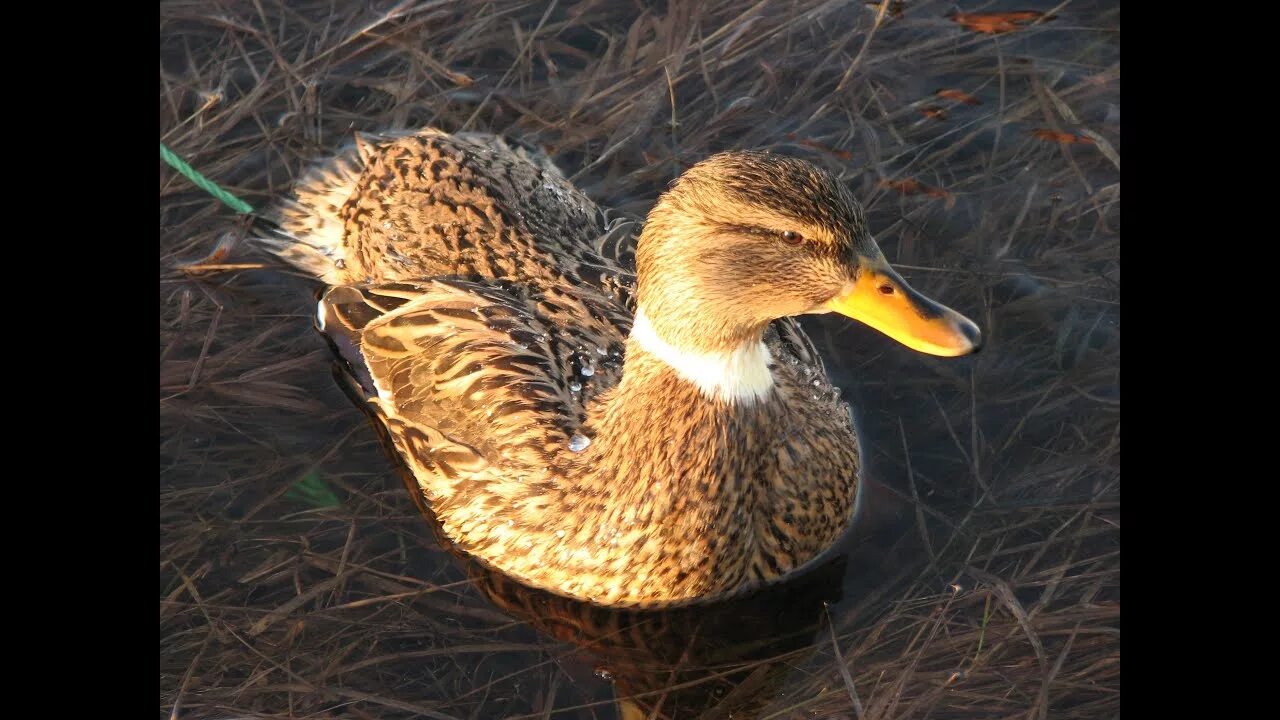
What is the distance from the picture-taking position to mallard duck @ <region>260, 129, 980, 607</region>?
13.9 feet

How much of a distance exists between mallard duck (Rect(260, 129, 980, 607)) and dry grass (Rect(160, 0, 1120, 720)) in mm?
286

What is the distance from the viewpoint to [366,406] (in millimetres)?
5504

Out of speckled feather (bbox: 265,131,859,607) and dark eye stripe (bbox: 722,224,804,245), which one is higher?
dark eye stripe (bbox: 722,224,804,245)

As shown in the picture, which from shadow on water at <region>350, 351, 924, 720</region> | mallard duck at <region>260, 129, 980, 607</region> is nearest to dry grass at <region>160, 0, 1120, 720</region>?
shadow on water at <region>350, 351, 924, 720</region>

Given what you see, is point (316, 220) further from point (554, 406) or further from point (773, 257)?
point (773, 257)

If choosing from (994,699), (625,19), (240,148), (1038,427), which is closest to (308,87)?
(240,148)

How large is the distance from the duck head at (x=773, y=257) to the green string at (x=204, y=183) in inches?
109

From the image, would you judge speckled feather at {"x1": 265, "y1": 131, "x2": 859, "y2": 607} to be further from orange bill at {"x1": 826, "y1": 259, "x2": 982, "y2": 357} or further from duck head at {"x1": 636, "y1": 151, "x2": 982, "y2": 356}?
orange bill at {"x1": 826, "y1": 259, "x2": 982, "y2": 357}

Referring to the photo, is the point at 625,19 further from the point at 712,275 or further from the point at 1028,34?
the point at 712,275

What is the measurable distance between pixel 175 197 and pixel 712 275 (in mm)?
3232

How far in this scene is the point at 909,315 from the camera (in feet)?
13.9

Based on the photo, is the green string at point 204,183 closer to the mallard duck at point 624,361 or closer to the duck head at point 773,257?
the mallard duck at point 624,361

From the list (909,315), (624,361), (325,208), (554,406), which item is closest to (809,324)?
(624,361)

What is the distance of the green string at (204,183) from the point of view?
640cm
